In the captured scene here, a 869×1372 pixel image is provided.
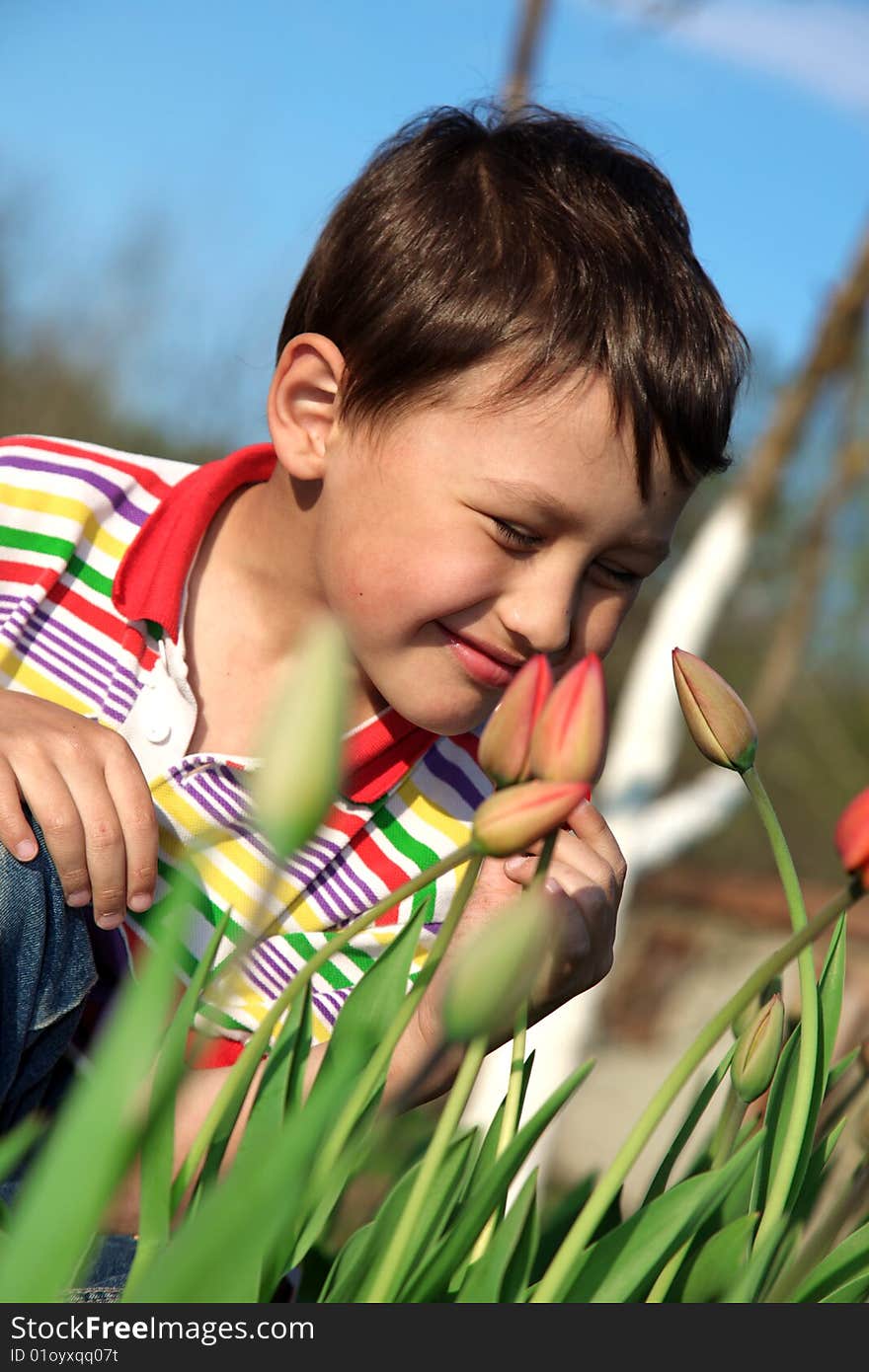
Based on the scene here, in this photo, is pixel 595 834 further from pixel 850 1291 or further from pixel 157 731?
pixel 157 731

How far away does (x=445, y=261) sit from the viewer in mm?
Result: 1074

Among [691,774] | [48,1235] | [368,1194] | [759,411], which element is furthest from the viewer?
[691,774]

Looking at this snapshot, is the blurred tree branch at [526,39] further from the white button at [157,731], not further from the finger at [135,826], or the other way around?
the finger at [135,826]

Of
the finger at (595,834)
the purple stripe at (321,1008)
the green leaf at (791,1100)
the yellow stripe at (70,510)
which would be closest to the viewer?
the green leaf at (791,1100)

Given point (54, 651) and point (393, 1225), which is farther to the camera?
point (54, 651)

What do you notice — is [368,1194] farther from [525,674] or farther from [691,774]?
[691,774]

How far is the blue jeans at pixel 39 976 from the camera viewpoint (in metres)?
0.59

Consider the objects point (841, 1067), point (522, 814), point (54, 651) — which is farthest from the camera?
point (54, 651)

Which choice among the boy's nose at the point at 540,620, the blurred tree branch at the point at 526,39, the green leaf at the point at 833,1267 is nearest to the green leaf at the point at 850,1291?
the green leaf at the point at 833,1267

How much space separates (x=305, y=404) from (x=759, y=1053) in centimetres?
76

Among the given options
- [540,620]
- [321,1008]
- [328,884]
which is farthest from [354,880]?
[540,620]

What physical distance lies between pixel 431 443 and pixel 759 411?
4.42 metres

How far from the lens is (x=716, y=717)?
523 mm

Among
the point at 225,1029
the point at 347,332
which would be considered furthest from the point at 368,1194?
the point at 347,332
